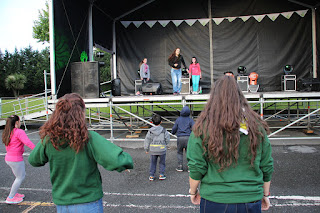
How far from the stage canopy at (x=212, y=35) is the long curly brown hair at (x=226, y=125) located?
1119 centimetres

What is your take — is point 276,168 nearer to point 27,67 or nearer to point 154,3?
point 154,3

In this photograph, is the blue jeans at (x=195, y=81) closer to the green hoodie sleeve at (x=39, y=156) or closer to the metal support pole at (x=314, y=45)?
the metal support pole at (x=314, y=45)

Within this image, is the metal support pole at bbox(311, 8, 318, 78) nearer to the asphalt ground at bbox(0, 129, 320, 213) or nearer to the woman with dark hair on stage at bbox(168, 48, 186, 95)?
the woman with dark hair on stage at bbox(168, 48, 186, 95)

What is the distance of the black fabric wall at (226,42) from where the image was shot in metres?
13.2

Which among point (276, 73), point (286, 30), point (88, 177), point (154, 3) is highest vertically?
point (154, 3)

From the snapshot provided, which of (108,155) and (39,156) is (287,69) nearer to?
(108,155)

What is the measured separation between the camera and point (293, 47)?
13.3 metres

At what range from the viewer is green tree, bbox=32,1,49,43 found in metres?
34.4

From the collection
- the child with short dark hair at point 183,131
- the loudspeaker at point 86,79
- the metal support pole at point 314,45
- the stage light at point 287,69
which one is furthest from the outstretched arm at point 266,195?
the metal support pole at point 314,45

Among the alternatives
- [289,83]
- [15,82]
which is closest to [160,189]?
[289,83]

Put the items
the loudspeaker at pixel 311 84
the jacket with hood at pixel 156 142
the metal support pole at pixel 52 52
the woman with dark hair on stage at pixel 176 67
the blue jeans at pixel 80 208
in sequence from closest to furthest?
the blue jeans at pixel 80 208, the jacket with hood at pixel 156 142, the metal support pole at pixel 52 52, the loudspeaker at pixel 311 84, the woman with dark hair on stage at pixel 176 67

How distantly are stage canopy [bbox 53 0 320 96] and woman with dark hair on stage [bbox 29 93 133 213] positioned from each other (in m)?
10.8

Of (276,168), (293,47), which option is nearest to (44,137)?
(276,168)

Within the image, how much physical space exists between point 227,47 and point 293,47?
10.2ft
